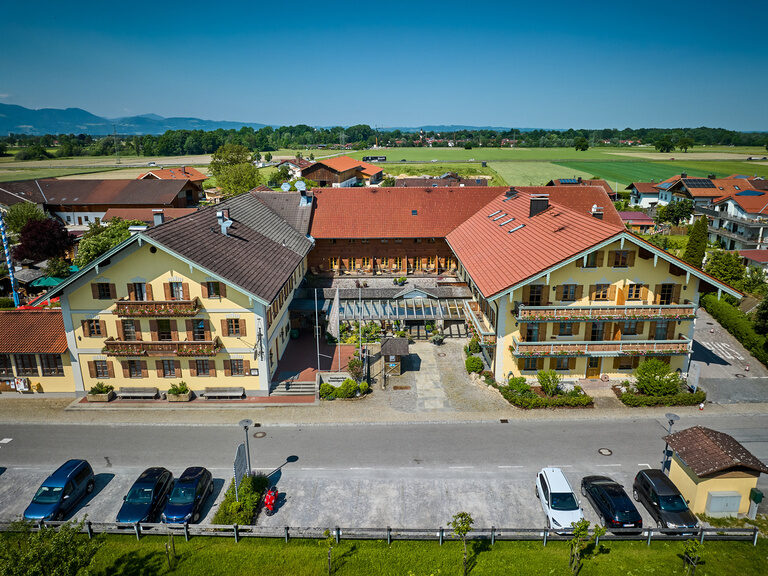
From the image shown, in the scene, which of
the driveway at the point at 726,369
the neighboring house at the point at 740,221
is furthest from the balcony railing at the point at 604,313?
the neighboring house at the point at 740,221

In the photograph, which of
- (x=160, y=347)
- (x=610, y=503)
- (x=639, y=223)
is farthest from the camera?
(x=639, y=223)

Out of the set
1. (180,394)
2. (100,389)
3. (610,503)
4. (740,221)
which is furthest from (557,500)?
(740,221)

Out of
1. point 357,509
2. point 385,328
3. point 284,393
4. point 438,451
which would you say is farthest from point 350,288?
point 357,509

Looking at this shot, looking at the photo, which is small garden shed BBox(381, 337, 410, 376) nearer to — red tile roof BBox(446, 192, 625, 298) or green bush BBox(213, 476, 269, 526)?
red tile roof BBox(446, 192, 625, 298)

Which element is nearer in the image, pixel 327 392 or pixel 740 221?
pixel 327 392

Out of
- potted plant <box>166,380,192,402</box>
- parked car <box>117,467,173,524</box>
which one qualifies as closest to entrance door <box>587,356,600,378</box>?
parked car <box>117,467,173,524</box>

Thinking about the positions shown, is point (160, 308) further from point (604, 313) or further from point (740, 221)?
point (740, 221)
